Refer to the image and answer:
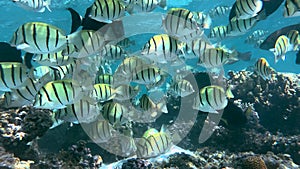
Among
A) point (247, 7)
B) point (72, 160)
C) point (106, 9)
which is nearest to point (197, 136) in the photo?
point (72, 160)

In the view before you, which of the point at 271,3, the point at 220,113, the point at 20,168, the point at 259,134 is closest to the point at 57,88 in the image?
the point at 20,168

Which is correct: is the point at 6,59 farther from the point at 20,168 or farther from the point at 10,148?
the point at 20,168

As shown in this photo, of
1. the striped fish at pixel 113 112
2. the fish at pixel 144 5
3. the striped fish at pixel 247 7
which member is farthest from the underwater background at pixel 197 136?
the fish at pixel 144 5

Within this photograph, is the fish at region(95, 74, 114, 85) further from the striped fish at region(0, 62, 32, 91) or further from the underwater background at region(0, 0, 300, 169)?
the striped fish at region(0, 62, 32, 91)

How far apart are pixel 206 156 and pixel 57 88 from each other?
13.8 ft

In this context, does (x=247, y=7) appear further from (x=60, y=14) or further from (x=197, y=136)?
(x=60, y=14)

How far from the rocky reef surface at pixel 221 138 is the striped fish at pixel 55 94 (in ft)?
5.38

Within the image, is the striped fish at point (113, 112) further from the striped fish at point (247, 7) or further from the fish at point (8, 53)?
the fish at point (8, 53)

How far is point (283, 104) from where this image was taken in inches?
351

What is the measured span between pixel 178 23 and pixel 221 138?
12.9 ft

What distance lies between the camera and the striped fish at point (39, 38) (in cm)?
367

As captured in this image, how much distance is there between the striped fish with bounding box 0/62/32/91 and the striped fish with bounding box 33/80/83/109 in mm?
503

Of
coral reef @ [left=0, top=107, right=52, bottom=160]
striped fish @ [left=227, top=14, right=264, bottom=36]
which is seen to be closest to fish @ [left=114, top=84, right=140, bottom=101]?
coral reef @ [left=0, top=107, right=52, bottom=160]

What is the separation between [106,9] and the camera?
16.5 feet
